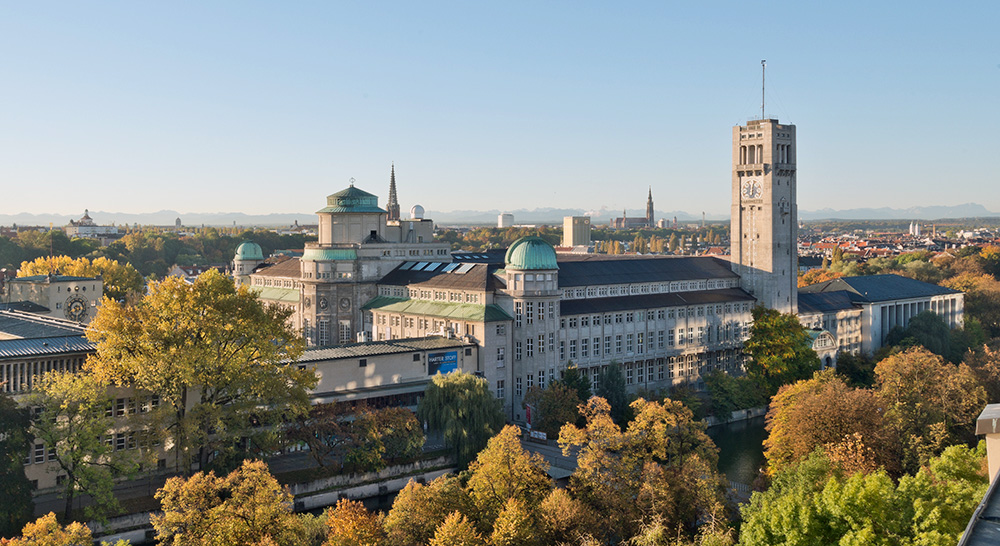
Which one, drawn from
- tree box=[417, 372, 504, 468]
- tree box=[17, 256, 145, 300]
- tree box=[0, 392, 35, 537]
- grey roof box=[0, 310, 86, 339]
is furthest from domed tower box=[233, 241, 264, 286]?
tree box=[0, 392, 35, 537]

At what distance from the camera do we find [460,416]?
65375 mm

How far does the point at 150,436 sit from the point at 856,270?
135m

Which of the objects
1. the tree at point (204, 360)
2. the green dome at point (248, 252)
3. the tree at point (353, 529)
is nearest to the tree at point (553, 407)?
the tree at point (204, 360)

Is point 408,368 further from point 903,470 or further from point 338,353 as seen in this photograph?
point 903,470

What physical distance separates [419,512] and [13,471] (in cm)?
2069

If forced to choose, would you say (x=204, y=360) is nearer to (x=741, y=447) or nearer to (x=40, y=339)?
(x=40, y=339)

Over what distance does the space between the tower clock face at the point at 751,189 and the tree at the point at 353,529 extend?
7642cm

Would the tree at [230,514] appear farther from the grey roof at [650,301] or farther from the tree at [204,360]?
the grey roof at [650,301]

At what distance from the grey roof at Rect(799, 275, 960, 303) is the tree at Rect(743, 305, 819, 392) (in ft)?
71.2

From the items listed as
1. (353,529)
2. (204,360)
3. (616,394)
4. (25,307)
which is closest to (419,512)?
(353,529)

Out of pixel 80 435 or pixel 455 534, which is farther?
pixel 80 435

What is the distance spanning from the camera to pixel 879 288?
11988cm

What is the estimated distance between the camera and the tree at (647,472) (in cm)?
4656

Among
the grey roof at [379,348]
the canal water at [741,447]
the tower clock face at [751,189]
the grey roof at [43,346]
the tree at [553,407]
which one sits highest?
the tower clock face at [751,189]
